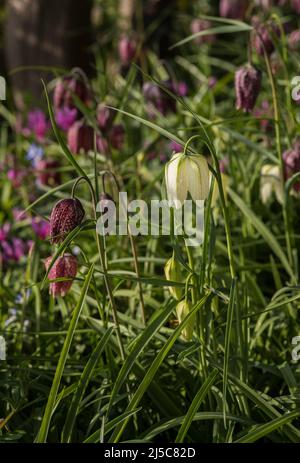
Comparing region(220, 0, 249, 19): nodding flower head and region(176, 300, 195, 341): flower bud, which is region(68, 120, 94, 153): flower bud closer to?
region(176, 300, 195, 341): flower bud

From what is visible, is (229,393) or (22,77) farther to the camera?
(22,77)

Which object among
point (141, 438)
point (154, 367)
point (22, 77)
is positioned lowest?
point (141, 438)

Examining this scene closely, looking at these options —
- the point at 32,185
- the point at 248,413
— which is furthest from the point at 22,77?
the point at 248,413

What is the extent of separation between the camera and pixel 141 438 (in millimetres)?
1769

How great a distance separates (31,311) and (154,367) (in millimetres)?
906

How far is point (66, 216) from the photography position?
164 centimetres

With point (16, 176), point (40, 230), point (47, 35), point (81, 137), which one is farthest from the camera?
point (47, 35)

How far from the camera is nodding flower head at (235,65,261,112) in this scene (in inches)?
88.3

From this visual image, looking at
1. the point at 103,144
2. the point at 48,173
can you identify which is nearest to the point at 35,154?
the point at 48,173

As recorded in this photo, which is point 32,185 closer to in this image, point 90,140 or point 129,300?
point 90,140

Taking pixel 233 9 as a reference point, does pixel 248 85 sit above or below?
below

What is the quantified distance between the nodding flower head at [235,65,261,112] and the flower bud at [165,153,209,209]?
27.3 inches

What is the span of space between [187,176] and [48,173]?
5.58 ft

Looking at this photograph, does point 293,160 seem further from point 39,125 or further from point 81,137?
point 39,125
